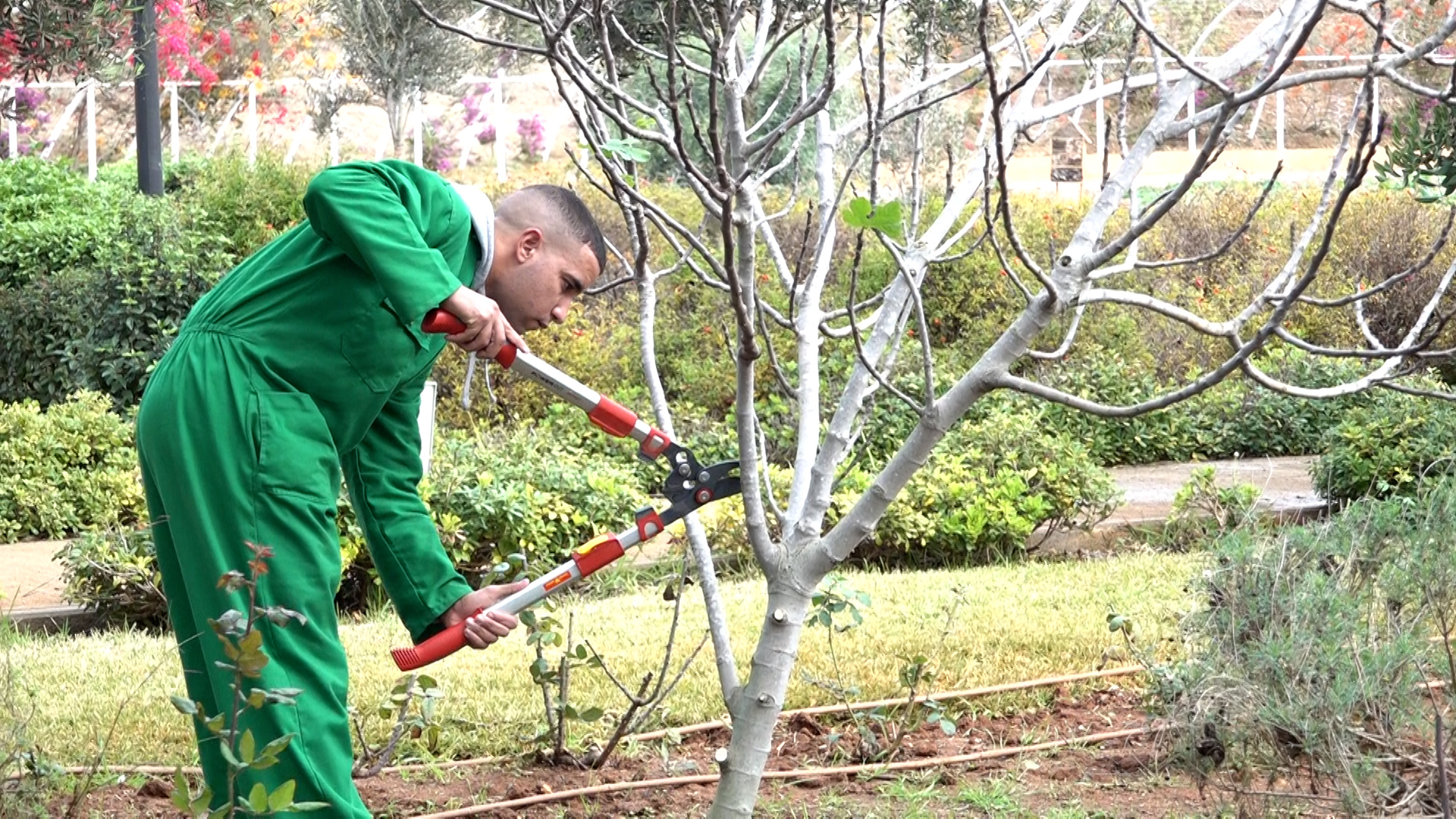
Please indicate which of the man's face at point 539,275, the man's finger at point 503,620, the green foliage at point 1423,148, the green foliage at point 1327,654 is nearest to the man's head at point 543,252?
the man's face at point 539,275

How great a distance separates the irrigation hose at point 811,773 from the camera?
3479 mm

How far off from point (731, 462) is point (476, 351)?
0.69 meters

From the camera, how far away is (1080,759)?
3879mm

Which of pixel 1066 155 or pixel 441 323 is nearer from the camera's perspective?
pixel 441 323

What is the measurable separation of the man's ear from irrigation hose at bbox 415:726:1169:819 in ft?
4.60

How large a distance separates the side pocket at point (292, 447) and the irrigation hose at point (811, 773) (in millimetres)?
1193

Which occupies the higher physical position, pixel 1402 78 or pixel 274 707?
pixel 1402 78

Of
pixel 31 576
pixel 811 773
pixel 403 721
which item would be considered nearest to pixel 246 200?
pixel 31 576

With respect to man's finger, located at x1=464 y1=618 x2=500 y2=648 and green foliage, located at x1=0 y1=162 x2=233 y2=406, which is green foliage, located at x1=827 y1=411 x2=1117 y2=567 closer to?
man's finger, located at x1=464 y1=618 x2=500 y2=648

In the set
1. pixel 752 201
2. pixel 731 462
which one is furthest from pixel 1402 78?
pixel 731 462

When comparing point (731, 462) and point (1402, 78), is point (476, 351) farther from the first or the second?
point (1402, 78)

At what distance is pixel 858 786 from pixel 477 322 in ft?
6.03

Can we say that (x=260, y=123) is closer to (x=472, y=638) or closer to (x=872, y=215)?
(x=472, y=638)

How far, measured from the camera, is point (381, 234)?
7.82 feet
